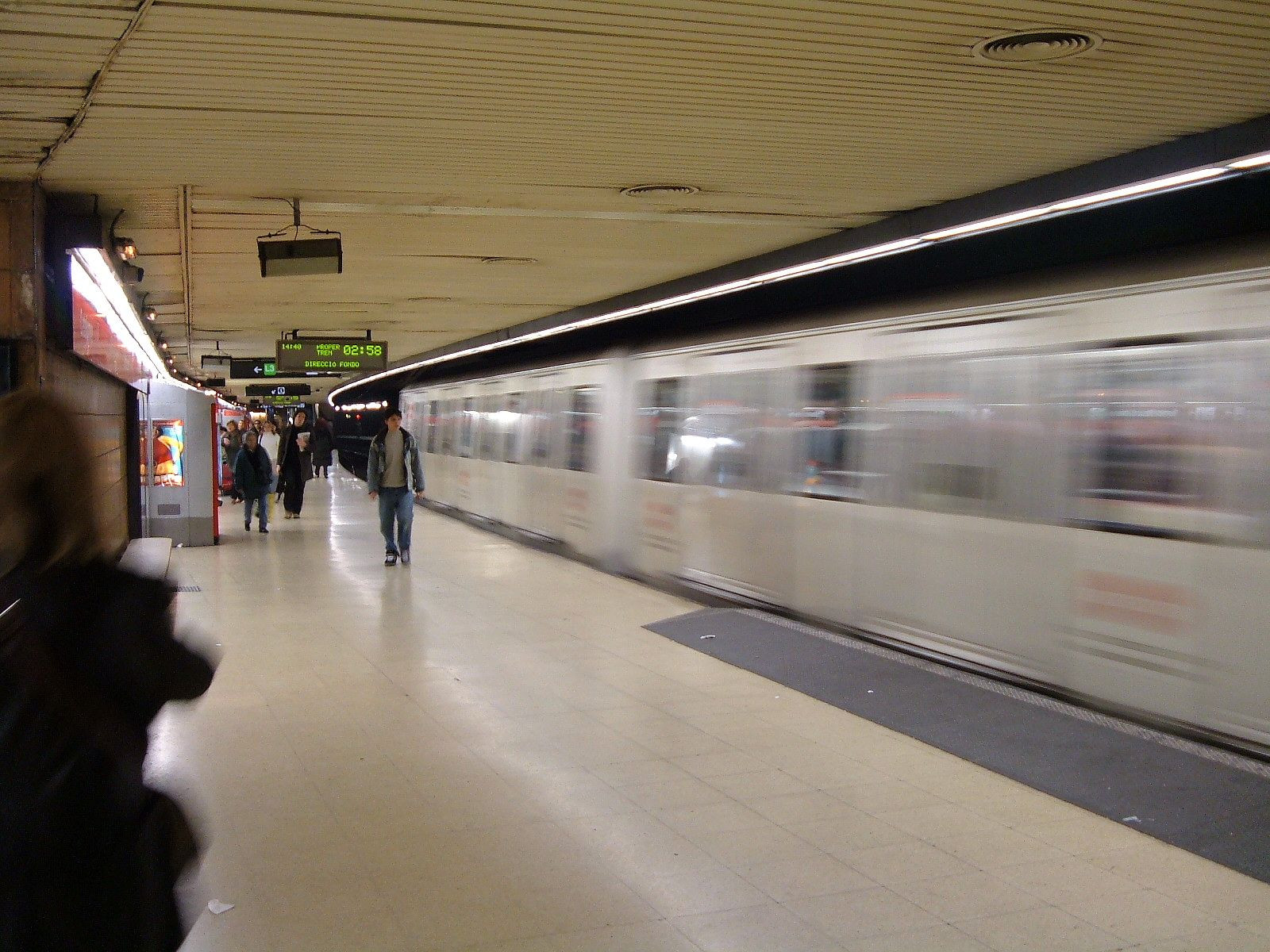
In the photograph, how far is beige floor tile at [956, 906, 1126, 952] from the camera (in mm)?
3811

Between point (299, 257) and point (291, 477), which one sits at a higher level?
point (299, 257)

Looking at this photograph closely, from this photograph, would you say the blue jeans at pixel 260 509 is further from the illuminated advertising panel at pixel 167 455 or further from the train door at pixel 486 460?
the train door at pixel 486 460

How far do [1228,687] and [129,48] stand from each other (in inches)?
213

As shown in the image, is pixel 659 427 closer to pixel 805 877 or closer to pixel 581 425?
pixel 581 425

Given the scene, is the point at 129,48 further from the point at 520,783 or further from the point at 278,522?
the point at 278,522

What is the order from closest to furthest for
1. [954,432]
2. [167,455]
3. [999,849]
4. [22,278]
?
[999,849] < [22,278] < [954,432] < [167,455]

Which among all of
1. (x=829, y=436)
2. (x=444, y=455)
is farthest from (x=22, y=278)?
(x=444, y=455)

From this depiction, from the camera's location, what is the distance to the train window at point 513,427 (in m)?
16.9

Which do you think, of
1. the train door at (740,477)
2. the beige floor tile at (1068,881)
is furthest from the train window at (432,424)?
the beige floor tile at (1068,881)

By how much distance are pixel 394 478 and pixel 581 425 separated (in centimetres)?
230

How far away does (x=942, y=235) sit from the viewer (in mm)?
8273

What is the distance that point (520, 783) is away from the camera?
5.46 metres

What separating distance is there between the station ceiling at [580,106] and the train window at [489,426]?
881 cm

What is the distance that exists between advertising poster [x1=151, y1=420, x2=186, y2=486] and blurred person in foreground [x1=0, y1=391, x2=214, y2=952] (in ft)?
46.6
